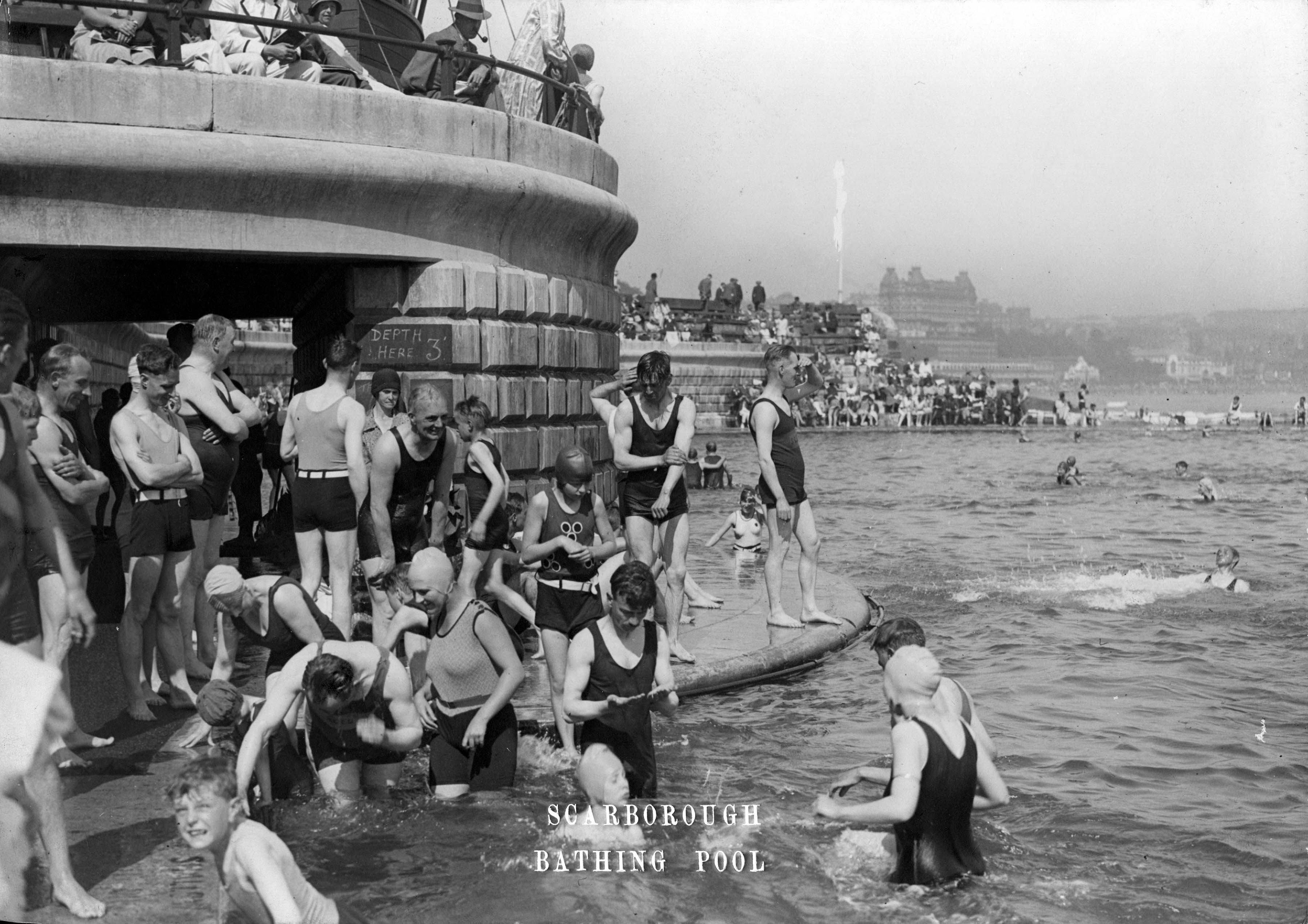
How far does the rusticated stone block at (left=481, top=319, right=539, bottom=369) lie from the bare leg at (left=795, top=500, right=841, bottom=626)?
7.38 ft

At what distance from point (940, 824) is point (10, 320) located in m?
4.01

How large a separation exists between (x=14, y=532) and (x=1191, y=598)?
12.6 metres

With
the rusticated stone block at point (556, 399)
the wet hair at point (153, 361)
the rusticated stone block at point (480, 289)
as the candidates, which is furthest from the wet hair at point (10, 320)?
the rusticated stone block at point (556, 399)

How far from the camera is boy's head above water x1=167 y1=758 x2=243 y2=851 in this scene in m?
4.43

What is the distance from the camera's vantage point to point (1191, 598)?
14625mm

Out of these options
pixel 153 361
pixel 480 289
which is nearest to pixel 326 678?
pixel 153 361

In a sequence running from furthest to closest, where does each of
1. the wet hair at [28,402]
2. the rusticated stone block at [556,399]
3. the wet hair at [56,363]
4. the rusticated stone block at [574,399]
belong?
1. the rusticated stone block at [574,399]
2. the rusticated stone block at [556,399]
3. the wet hair at [56,363]
4. the wet hair at [28,402]

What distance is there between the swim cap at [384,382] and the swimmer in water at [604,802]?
10.6 feet

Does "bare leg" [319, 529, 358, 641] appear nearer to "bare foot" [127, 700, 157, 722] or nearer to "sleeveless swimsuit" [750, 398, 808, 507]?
"bare foot" [127, 700, 157, 722]

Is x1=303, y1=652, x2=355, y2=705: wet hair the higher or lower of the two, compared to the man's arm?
lower

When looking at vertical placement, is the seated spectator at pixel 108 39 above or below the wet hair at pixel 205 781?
above

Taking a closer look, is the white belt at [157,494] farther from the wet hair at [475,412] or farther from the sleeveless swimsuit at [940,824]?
the sleeveless swimsuit at [940,824]

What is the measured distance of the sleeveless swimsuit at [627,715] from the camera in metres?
6.30

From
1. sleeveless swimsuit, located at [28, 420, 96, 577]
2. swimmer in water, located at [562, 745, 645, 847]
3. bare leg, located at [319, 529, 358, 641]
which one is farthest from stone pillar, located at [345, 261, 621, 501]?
swimmer in water, located at [562, 745, 645, 847]
